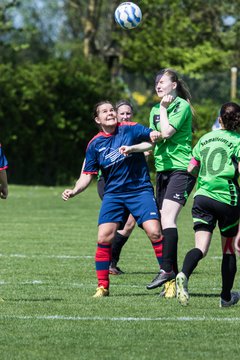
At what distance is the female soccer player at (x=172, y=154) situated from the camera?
32.0ft

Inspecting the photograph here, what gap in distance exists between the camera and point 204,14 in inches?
1475

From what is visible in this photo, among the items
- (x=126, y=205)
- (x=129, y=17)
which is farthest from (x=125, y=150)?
A: (x=129, y=17)

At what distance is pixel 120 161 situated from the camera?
31.6 ft

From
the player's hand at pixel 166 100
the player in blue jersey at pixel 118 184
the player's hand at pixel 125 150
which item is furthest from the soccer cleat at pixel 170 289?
the player's hand at pixel 166 100

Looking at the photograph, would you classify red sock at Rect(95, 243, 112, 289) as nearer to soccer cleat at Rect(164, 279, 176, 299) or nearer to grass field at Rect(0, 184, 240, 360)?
grass field at Rect(0, 184, 240, 360)

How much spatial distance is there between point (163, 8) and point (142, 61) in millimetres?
2144

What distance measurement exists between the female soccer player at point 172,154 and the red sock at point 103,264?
1.75 feet

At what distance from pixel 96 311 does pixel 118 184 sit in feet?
5.32

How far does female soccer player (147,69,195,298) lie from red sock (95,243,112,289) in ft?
1.75

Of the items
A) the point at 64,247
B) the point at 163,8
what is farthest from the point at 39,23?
the point at 64,247

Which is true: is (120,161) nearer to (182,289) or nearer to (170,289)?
(170,289)

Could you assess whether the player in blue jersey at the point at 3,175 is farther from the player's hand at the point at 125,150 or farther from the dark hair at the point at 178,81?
the dark hair at the point at 178,81

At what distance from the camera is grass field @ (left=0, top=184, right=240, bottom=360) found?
6773 mm

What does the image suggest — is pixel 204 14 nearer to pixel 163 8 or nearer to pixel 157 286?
pixel 163 8
